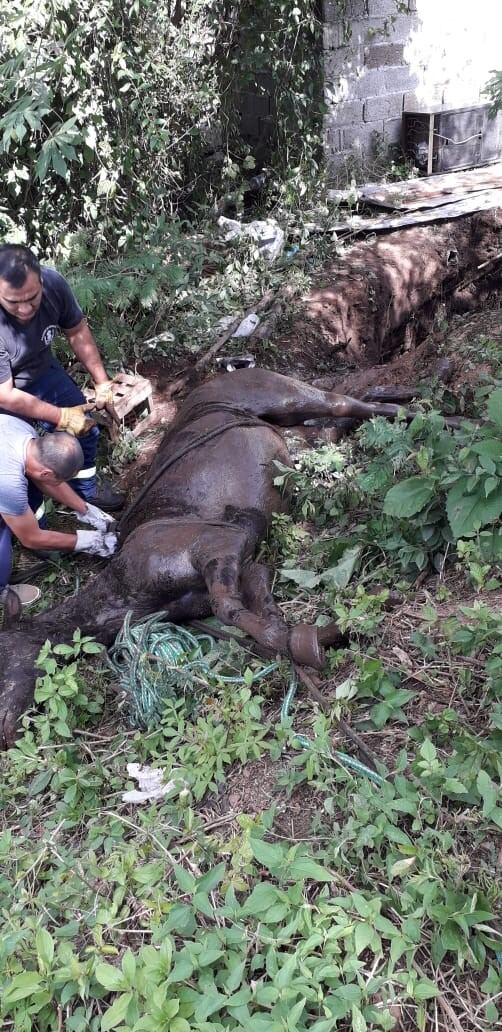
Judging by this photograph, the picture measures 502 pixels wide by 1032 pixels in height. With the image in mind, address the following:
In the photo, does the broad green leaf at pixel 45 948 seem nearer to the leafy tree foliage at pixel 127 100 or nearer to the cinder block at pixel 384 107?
the leafy tree foliage at pixel 127 100

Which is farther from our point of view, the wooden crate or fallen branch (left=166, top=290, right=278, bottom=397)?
fallen branch (left=166, top=290, right=278, bottom=397)

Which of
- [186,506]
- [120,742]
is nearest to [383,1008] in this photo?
[120,742]

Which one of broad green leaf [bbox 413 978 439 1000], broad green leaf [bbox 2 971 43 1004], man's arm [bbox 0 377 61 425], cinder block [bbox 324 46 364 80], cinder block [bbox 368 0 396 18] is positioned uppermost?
cinder block [bbox 368 0 396 18]

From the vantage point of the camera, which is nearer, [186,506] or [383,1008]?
[383,1008]

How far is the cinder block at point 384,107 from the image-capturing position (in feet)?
27.1

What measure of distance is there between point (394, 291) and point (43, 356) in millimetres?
3347

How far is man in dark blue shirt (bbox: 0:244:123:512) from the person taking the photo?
3732 mm

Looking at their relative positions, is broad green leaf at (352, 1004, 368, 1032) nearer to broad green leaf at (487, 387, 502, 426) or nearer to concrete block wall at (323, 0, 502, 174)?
broad green leaf at (487, 387, 502, 426)

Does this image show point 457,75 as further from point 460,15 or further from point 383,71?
point 383,71

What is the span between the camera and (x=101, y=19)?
523 centimetres

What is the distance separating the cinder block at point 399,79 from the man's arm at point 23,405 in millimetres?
6673

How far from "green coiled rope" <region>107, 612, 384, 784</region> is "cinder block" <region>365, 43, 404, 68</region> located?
747 cm

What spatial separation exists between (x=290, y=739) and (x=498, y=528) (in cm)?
112

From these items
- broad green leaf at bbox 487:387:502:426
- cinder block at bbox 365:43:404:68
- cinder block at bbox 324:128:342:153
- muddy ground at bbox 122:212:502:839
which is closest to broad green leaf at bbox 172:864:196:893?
broad green leaf at bbox 487:387:502:426
